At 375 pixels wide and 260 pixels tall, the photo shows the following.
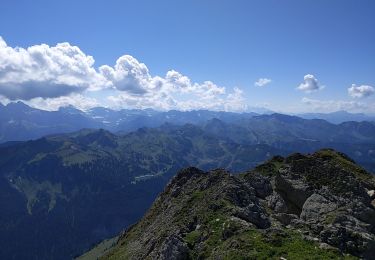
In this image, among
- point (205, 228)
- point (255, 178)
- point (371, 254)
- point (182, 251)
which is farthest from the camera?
point (255, 178)

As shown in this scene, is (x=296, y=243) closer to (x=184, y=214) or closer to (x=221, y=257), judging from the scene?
(x=221, y=257)

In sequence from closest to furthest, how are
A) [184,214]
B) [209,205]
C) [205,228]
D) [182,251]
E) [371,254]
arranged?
[371,254] → [182,251] → [205,228] → [209,205] → [184,214]

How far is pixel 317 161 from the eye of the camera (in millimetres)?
61344

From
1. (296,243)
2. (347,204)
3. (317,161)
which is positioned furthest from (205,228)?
(317,161)

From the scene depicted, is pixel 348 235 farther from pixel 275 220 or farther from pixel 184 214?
pixel 184 214

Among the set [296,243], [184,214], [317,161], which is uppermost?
[317,161]

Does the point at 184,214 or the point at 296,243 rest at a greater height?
the point at 296,243

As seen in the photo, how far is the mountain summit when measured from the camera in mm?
37219

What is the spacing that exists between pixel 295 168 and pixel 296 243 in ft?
88.3

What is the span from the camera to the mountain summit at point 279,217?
1465 inches

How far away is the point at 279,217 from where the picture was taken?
5269cm

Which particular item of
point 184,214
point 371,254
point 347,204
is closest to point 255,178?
point 184,214

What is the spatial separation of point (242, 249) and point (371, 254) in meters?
11.4

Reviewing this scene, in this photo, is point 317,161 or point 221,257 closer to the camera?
point 221,257
